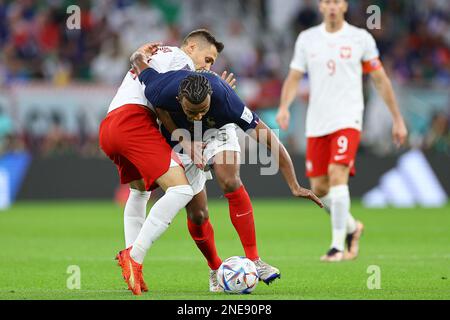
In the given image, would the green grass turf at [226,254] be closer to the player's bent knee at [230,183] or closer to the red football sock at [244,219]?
the red football sock at [244,219]

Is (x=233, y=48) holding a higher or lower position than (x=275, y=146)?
higher

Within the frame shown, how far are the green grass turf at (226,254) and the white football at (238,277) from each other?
103mm

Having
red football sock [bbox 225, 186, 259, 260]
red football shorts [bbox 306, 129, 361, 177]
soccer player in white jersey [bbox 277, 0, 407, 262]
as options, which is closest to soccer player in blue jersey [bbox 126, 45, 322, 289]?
red football sock [bbox 225, 186, 259, 260]

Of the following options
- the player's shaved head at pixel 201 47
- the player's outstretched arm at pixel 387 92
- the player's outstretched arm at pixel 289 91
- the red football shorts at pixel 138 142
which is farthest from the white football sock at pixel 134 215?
the player's outstretched arm at pixel 387 92

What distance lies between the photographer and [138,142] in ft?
25.8

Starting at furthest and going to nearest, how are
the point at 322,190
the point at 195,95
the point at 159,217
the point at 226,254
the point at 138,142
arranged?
1. the point at 322,190
2. the point at 226,254
3. the point at 138,142
4. the point at 159,217
5. the point at 195,95

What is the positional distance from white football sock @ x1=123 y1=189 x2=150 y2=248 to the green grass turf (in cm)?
44

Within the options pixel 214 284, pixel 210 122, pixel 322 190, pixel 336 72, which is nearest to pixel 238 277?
pixel 214 284

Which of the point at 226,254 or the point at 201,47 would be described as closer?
Answer: the point at 201,47

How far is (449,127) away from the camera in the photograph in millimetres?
20906

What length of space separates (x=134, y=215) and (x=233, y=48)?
15.4 metres

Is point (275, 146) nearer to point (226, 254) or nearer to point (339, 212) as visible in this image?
point (339, 212)

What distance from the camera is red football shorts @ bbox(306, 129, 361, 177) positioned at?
11.2 meters

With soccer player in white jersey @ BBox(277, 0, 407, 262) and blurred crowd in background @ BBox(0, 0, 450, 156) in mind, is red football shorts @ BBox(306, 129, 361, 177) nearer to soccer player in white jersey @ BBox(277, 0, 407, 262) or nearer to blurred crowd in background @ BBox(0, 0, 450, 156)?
soccer player in white jersey @ BBox(277, 0, 407, 262)
